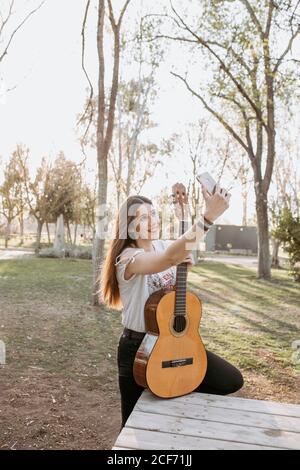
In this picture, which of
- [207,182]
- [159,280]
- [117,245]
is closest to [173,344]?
[159,280]

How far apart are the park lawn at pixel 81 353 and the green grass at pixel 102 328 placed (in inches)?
0.6

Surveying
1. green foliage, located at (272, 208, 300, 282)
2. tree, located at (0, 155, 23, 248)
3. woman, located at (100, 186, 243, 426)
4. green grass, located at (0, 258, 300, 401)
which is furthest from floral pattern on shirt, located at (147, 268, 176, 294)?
tree, located at (0, 155, 23, 248)

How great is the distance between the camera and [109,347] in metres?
6.54

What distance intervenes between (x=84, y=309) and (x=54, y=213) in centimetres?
1769

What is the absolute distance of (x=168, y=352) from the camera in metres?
2.73

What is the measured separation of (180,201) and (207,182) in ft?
1.60

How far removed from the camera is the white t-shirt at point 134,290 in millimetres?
2855

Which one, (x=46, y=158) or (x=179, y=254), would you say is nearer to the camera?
(x=179, y=254)

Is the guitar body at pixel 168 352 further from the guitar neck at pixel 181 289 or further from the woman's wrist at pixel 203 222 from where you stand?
the woman's wrist at pixel 203 222

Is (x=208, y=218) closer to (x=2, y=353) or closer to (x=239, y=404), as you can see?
(x=239, y=404)

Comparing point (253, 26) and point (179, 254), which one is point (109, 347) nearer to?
point (179, 254)

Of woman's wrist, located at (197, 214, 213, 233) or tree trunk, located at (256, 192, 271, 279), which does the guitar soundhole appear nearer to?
woman's wrist, located at (197, 214, 213, 233)

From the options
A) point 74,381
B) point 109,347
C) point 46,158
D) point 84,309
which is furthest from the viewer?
point 46,158

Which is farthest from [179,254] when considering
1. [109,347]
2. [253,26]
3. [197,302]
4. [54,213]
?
[54,213]
